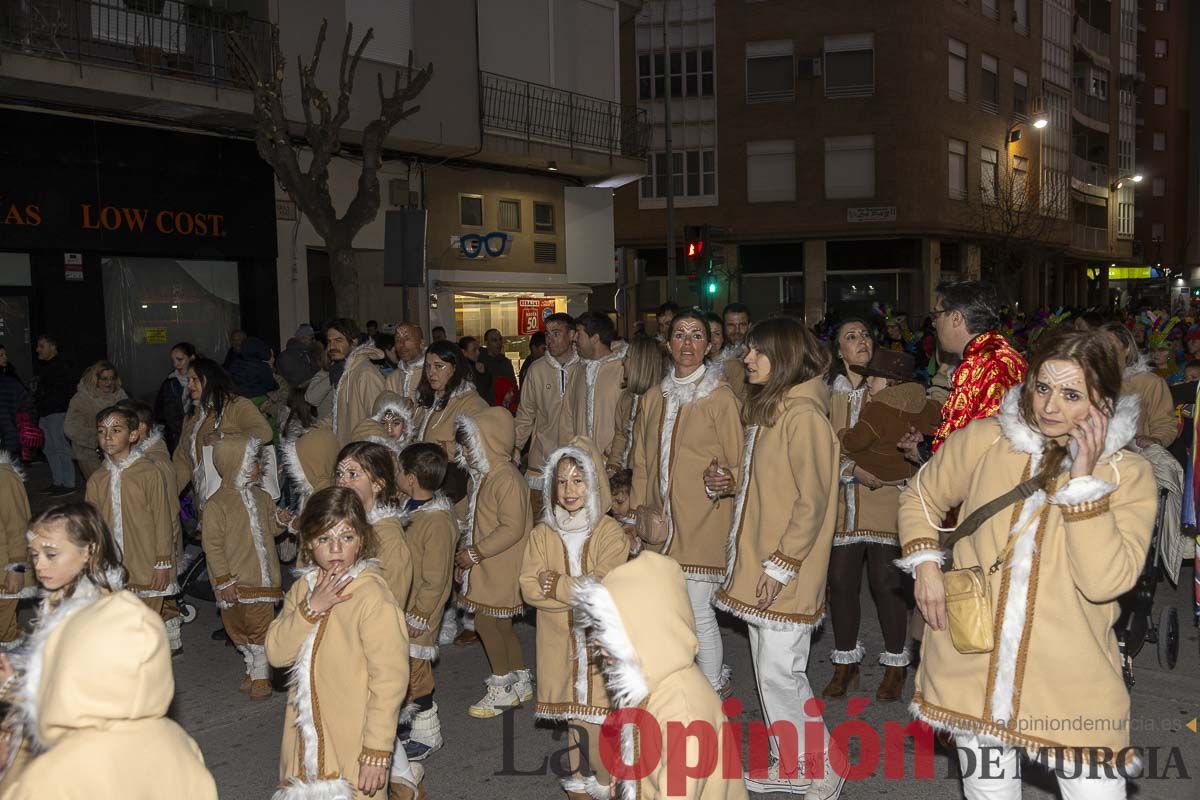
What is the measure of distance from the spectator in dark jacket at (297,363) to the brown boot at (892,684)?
8.39 meters

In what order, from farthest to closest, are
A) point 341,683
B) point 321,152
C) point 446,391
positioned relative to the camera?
point 321,152, point 446,391, point 341,683

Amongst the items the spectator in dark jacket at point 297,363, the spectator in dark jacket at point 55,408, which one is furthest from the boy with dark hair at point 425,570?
the spectator in dark jacket at point 55,408

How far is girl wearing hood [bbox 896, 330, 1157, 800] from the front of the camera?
114 inches

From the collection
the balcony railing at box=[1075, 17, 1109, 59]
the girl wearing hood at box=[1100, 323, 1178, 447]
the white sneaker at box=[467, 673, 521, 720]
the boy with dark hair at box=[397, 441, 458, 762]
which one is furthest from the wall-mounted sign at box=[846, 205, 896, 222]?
the boy with dark hair at box=[397, 441, 458, 762]

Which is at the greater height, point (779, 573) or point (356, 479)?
point (356, 479)

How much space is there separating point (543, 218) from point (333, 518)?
62.3ft

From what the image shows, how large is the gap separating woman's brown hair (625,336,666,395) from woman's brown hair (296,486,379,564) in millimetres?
3240

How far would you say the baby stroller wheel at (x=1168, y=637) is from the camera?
6.05m

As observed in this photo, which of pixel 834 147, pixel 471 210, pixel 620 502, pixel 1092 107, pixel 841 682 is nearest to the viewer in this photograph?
pixel 841 682

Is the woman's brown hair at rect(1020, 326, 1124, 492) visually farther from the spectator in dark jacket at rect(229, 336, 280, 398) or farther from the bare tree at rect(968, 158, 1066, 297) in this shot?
the bare tree at rect(968, 158, 1066, 297)

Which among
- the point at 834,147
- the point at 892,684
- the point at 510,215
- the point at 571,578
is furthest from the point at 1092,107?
the point at 571,578

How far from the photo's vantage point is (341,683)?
3750mm

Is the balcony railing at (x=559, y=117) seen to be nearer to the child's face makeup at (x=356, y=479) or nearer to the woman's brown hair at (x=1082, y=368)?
the child's face makeup at (x=356, y=479)

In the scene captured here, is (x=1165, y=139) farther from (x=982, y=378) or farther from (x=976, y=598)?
(x=976, y=598)
